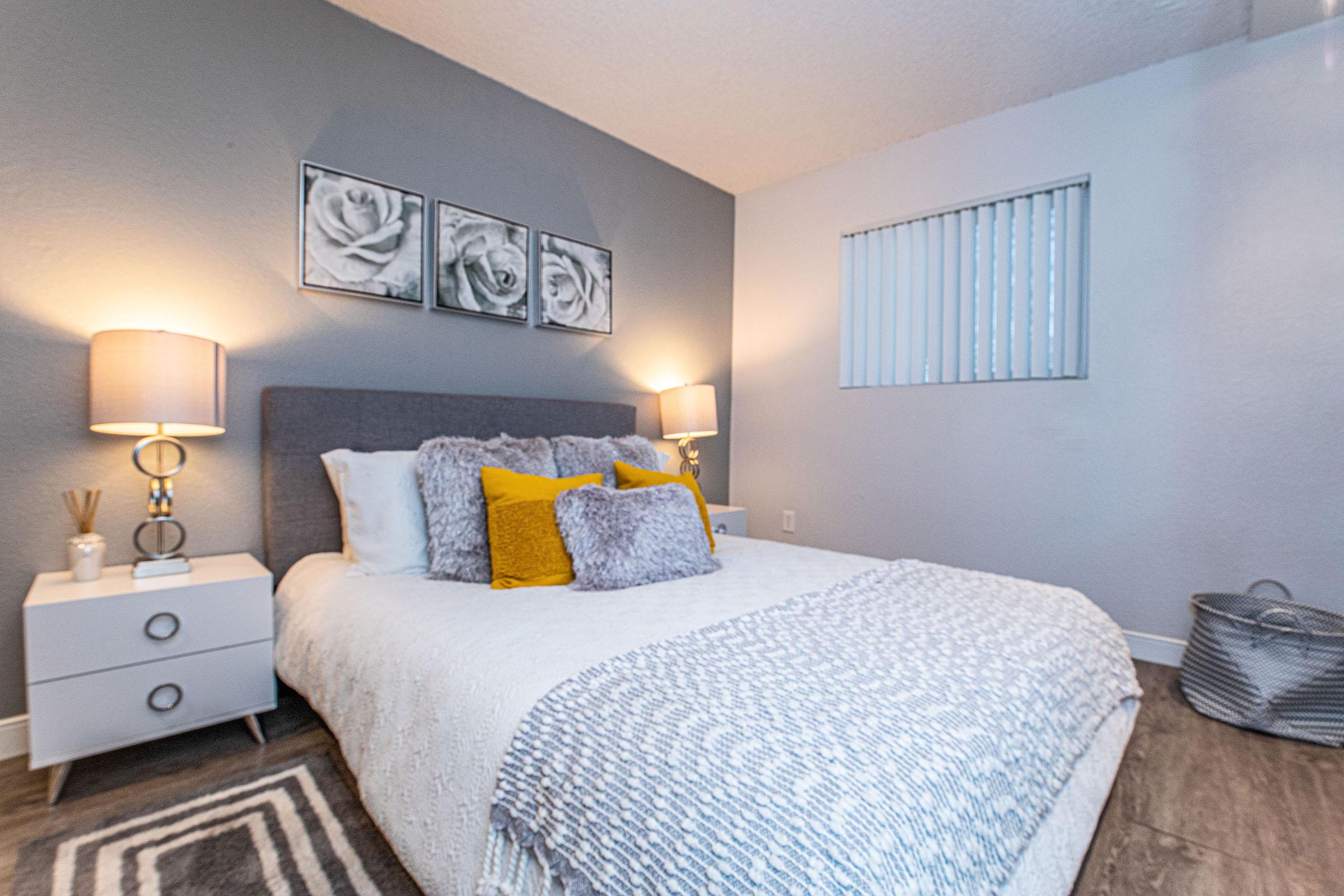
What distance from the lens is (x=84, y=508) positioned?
180cm

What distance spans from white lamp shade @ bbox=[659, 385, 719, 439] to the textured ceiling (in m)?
1.38

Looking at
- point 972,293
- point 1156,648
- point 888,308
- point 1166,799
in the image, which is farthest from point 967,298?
point 1166,799

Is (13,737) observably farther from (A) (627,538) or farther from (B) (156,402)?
(A) (627,538)

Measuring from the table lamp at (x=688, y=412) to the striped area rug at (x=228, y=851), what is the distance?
2229 millimetres

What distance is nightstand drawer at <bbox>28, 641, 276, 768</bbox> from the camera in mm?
1528

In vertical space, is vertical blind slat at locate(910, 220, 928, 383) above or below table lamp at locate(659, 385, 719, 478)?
above

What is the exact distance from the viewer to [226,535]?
2.10 metres

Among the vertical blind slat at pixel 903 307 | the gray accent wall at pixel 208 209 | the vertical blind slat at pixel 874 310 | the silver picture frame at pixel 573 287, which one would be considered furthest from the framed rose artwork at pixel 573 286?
the vertical blind slat at pixel 903 307

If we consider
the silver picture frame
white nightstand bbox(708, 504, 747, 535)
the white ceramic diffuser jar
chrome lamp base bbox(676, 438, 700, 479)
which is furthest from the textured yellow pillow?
chrome lamp base bbox(676, 438, 700, 479)

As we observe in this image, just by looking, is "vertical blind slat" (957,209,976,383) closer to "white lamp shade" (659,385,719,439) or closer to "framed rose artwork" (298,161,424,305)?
"white lamp shade" (659,385,719,439)

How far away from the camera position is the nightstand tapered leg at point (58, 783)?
5.09 feet

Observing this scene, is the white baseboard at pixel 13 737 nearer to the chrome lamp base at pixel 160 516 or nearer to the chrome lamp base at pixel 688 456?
the chrome lamp base at pixel 160 516

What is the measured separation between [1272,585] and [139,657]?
12.7ft

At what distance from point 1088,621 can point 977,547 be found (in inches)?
62.6
